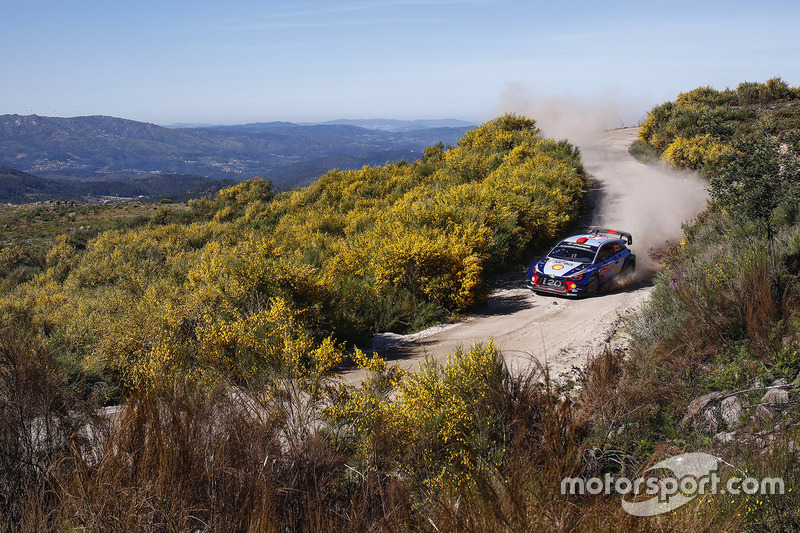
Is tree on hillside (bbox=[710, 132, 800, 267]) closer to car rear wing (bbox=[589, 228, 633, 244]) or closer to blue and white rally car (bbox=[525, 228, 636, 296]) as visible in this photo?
blue and white rally car (bbox=[525, 228, 636, 296])

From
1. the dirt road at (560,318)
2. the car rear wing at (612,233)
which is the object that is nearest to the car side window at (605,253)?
the dirt road at (560,318)

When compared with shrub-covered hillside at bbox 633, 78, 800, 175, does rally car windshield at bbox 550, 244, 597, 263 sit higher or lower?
lower

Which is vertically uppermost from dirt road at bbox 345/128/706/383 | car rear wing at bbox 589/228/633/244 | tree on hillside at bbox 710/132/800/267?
tree on hillside at bbox 710/132/800/267

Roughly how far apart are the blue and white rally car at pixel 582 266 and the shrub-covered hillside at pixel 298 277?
1.94 metres

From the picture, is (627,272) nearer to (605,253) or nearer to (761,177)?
(605,253)

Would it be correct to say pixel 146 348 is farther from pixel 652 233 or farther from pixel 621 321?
pixel 652 233

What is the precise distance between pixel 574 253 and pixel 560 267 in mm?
845

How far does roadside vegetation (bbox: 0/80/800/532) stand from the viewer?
298cm

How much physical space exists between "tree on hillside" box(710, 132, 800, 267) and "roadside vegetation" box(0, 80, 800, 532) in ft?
0.15

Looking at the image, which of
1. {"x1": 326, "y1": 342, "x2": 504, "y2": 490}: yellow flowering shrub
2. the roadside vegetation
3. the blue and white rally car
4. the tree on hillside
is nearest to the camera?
the roadside vegetation

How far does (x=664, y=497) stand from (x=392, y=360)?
687 cm

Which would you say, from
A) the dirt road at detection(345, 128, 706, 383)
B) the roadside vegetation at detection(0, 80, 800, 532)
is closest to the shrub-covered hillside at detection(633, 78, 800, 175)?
the dirt road at detection(345, 128, 706, 383)

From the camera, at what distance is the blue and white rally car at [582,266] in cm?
1376

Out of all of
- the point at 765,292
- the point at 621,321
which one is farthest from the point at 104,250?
the point at 765,292
